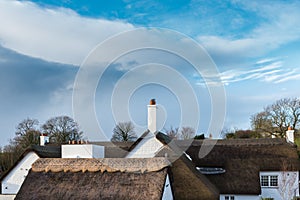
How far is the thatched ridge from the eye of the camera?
16859mm

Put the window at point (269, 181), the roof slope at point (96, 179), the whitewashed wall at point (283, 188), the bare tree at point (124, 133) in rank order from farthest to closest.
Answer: the bare tree at point (124, 133), the window at point (269, 181), the whitewashed wall at point (283, 188), the roof slope at point (96, 179)

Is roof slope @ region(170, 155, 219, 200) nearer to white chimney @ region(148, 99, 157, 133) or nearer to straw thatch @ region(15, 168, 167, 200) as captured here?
straw thatch @ region(15, 168, 167, 200)

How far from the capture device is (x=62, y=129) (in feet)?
153

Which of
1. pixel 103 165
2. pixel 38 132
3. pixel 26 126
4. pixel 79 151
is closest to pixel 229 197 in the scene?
pixel 103 165

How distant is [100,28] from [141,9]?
2773 mm

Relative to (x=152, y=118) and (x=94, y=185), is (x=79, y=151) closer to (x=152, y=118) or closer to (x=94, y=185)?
(x=94, y=185)

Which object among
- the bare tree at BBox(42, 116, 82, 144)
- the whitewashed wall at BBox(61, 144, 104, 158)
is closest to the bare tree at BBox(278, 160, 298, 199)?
the whitewashed wall at BBox(61, 144, 104, 158)

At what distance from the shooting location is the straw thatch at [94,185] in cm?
1571

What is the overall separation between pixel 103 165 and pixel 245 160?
11.0 meters

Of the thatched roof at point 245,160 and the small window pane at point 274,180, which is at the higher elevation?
the thatched roof at point 245,160

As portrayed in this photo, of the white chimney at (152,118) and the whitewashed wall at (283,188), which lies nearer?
the white chimney at (152,118)

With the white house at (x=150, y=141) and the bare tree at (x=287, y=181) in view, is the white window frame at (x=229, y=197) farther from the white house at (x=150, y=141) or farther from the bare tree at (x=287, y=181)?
the white house at (x=150, y=141)

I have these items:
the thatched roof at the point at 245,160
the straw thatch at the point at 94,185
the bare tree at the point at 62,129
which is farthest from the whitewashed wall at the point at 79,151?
the bare tree at the point at 62,129

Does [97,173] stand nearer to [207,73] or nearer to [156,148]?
[156,148]
